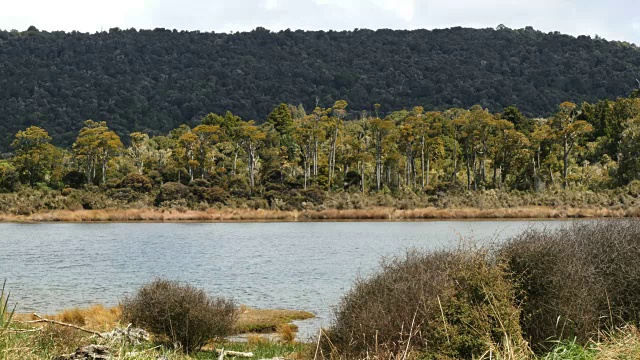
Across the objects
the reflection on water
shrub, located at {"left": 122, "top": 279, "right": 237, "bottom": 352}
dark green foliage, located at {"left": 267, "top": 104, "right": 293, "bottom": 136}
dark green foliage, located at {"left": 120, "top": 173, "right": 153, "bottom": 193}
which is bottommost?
the reflection on water

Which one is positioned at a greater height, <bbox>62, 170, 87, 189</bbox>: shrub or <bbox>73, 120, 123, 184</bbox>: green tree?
<bbox>73, 120, 123, 184</bbox>: green tree

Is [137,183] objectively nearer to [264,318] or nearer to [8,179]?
[8,179]

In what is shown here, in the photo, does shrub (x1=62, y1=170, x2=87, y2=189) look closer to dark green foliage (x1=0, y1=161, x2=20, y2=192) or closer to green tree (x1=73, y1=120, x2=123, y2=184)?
green tree (x1=73, y1=120, x2=123, y2=184)

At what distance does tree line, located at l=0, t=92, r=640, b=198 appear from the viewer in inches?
2955

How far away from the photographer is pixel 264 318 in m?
19.2

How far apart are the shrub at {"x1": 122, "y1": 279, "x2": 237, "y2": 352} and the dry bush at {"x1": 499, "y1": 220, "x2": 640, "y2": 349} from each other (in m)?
6.03

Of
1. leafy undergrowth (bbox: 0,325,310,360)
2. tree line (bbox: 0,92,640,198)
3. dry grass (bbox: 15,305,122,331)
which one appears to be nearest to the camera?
leafy undergrowth (bbox: 0,325,310,360)

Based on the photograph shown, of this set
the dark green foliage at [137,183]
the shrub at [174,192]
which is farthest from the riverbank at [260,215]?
the dark green foliage at [137,183]

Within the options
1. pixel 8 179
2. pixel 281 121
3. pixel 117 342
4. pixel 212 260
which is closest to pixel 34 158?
pixel 8 179

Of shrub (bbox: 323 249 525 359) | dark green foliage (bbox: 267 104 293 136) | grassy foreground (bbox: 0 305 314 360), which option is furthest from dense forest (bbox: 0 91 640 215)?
shrub (bbox: 323 249 525 359)

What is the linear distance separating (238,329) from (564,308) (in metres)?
8.66

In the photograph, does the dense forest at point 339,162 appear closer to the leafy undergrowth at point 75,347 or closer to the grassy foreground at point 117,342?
the grassy foreground at point 117,342

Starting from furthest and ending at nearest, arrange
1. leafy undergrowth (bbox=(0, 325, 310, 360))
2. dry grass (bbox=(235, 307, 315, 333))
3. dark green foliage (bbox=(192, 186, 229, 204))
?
dark green foliage (bbox=(192, 186, 229, 204))
dry grass (bbox=(235, 307, 315, 333))
leafy undergrowth (bbox=(0, 325, 310, 360))

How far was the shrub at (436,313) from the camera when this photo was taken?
32.4ft
